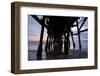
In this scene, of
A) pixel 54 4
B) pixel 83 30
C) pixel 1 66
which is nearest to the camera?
pixel 1 66

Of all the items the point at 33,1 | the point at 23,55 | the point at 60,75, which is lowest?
the point at 60,75

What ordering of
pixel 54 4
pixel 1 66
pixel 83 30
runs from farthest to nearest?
pixel 83 30
pixel 54 4
pixel 1 66

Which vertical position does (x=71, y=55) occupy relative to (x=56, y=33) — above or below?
below

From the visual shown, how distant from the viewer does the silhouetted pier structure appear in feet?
6.77

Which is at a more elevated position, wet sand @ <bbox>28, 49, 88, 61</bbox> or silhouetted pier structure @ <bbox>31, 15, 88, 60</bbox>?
silhouetted pier structure @ <bbox>31, 15, 88, 60</bbox>

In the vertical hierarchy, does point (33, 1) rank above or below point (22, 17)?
above

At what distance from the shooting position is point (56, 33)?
82.9 inches

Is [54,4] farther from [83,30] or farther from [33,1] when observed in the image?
[83,30]

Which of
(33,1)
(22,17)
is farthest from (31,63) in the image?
(33,1)

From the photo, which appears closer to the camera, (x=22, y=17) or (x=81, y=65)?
(x=22, y=17)

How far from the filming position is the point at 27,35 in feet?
6.55

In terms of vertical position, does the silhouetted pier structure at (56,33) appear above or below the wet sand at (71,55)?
above

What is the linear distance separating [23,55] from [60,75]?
1.31ft

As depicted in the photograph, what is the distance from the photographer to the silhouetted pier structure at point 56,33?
206 centimetres
